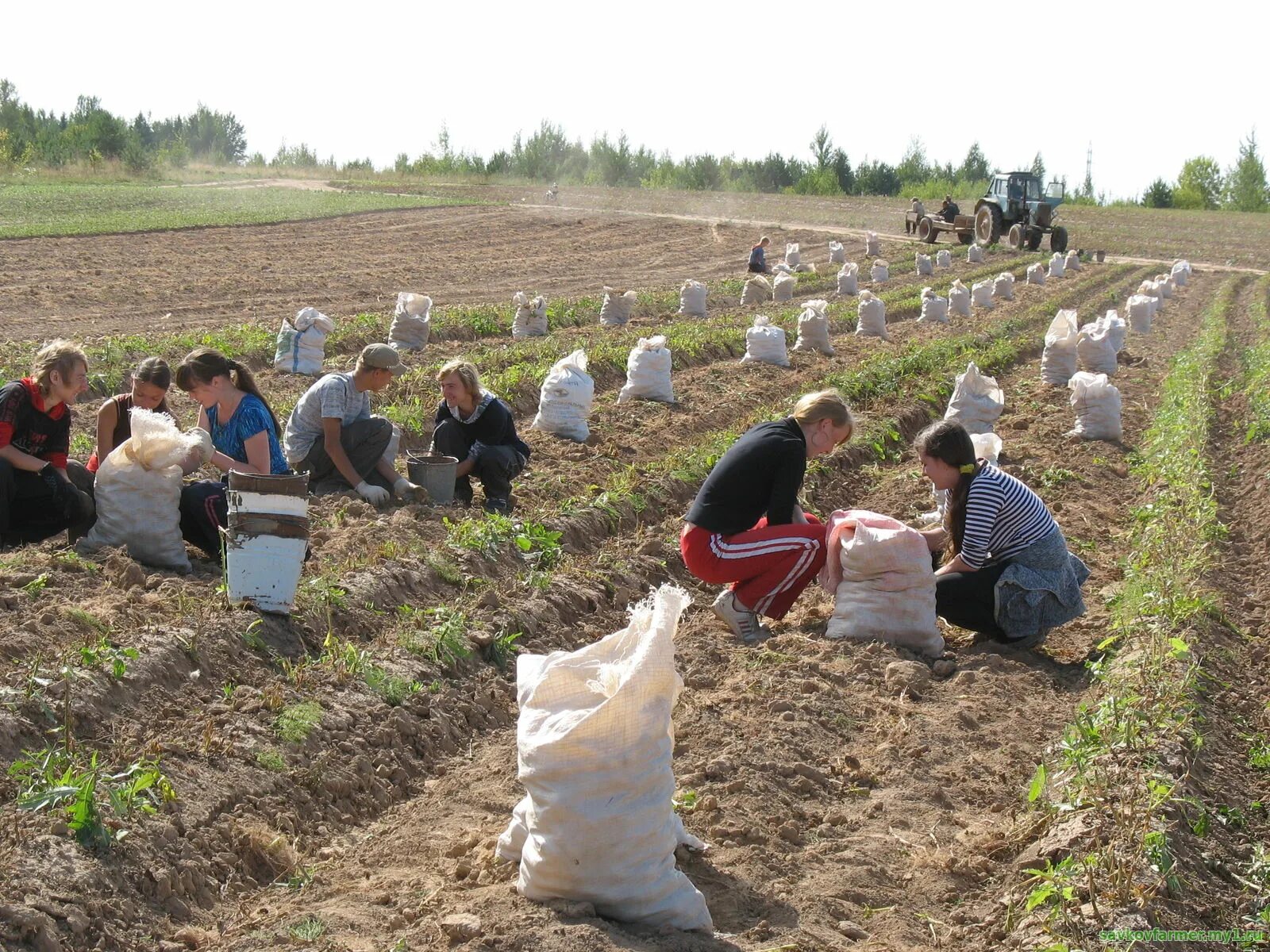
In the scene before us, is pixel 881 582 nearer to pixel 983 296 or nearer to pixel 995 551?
pixel 995 551

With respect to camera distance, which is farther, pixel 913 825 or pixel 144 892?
pixel 913 825

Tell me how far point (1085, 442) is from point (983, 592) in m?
4.95

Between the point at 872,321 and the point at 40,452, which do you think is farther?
the point at 872,321

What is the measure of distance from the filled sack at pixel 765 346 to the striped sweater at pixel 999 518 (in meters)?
7.22

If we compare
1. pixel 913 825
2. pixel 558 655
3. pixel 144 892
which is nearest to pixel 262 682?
pixel 144 892

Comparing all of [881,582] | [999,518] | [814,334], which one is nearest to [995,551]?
[999,518]

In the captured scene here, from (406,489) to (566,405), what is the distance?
6.97 feet

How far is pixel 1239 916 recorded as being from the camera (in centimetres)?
357

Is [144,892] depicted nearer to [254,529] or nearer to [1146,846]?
[254,529]

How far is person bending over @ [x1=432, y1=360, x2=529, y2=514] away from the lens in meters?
7.22

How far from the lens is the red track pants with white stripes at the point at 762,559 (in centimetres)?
557

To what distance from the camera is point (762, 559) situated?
18.4 ft

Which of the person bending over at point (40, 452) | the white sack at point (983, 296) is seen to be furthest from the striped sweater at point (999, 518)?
the white sack at point (983, 296)

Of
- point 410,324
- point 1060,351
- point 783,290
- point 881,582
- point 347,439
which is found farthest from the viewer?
point 783,290
